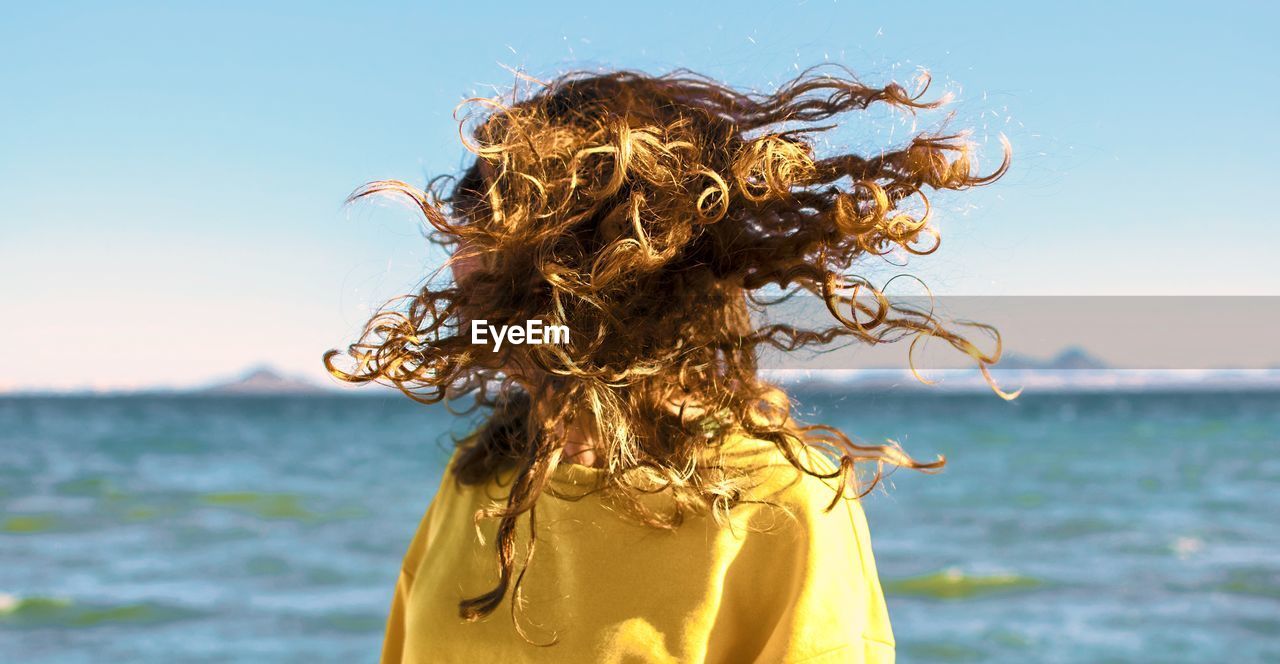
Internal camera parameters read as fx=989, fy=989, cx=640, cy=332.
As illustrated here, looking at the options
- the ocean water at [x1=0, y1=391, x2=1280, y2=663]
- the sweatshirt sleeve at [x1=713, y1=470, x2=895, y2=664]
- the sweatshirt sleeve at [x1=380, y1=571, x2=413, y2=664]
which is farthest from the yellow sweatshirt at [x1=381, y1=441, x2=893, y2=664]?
the sweatshirt sleeve at [x1=380, y1=571, x2=413, y2=664]

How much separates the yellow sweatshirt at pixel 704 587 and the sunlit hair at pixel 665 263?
0.03m

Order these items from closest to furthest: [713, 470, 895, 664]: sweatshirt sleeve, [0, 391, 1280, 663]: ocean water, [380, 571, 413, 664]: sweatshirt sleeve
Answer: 1. [713, 470, 895, 664]: sweatshirt sleeve
2. [380, 571, 413, 664]: sweatshirt sleeve
3. [0, 391, 1280, 663]: ocean water

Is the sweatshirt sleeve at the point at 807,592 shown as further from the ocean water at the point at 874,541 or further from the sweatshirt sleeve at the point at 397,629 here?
the sweatshirt sleeve at the point at 397,629

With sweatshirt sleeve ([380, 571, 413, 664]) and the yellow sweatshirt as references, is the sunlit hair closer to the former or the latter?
the yellow sweatshirt

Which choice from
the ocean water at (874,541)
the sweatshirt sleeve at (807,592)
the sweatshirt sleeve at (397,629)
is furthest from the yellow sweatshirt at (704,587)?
the sweatshirt sleeve at (397,629)

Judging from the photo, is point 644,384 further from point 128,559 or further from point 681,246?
point 128,559

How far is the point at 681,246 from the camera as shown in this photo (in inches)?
50.4

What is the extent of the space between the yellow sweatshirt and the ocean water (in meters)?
0.25

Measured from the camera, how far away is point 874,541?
8.88 m

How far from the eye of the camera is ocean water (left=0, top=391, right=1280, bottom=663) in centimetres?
630

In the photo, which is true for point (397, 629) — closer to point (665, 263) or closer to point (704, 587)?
point (704, 587)

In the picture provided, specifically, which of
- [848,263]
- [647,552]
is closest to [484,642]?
[647,552]

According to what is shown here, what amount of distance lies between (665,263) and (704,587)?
0.42 m

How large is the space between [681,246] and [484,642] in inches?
24.7
